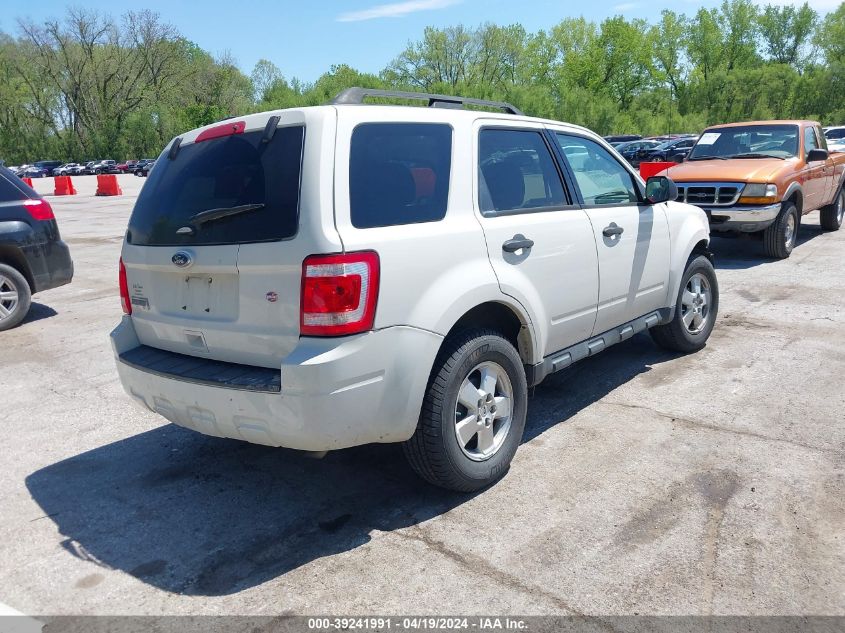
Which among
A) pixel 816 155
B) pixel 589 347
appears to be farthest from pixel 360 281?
pixel 816 155

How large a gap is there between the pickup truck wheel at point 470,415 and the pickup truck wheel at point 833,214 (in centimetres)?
1095

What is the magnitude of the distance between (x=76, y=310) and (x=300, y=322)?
644 cm

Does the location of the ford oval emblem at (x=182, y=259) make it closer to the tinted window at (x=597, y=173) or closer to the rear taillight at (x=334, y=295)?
the rear taillight at (x=334, y=295)

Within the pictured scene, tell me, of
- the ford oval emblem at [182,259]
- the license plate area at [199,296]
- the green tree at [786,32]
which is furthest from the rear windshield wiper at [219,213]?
the green tree at [786,32]

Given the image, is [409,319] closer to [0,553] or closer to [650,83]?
[0,553]

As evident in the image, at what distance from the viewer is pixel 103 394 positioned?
5391mm

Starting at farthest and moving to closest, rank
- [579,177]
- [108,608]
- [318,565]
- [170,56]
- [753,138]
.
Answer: [170,56]
[753,138]
[579,177]
[318,565]
[108,608]

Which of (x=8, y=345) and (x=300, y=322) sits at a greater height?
(x=300, y=322)

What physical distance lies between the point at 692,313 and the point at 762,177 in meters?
4.78

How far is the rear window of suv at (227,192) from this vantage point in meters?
3.07

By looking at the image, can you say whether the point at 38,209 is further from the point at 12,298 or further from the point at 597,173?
the point at 597,173

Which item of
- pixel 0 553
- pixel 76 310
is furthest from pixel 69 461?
pixel 76 310

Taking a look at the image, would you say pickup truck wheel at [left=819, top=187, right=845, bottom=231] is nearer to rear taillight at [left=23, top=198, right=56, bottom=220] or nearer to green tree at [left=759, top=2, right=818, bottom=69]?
rear taillight at [left=23, top=198, right=56, bottom=220]

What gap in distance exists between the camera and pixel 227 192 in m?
3.27
